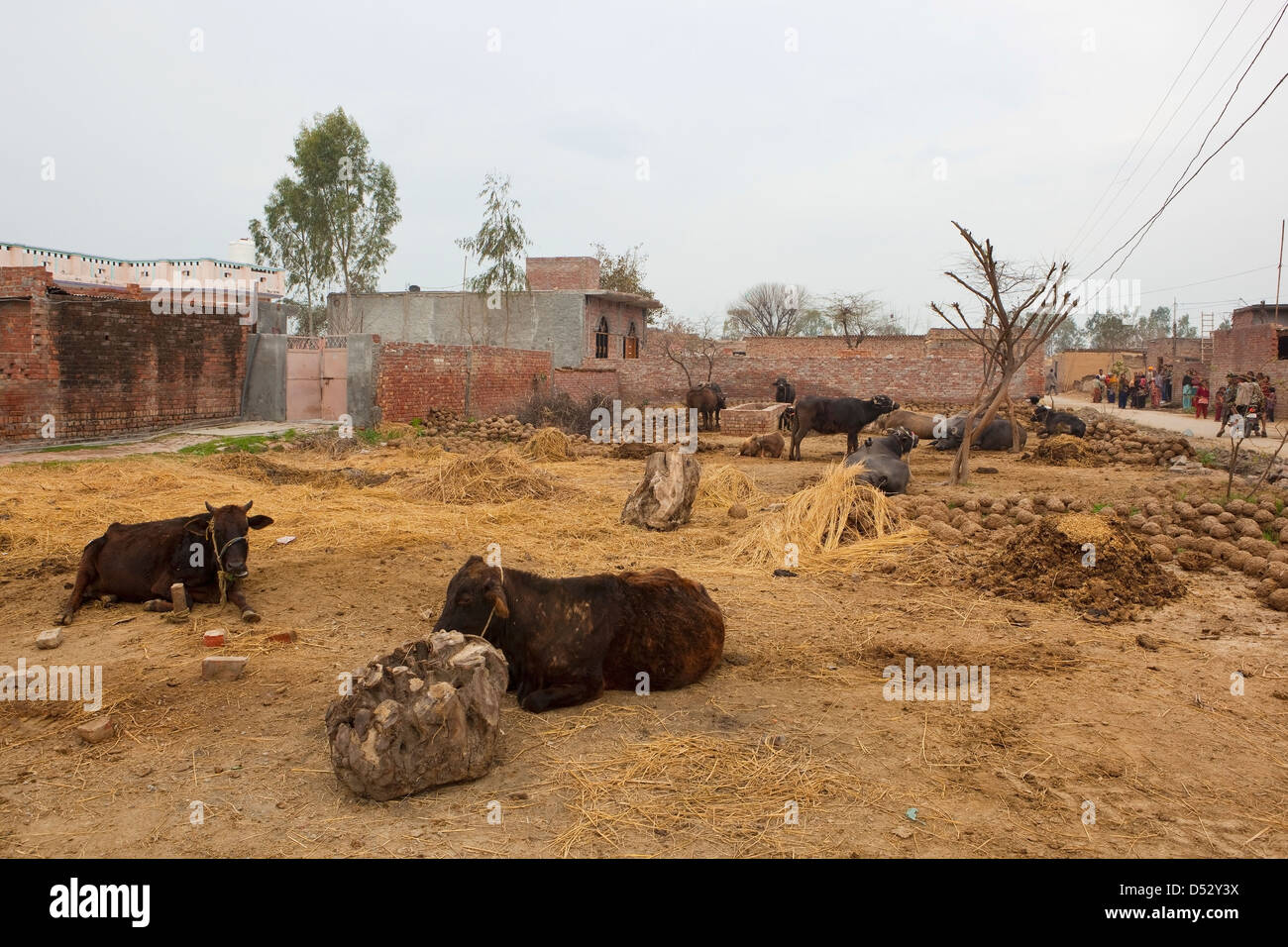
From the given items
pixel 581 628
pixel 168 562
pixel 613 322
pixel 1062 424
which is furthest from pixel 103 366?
pixel 613 322

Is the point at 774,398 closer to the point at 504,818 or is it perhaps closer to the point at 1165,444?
the point at 1165,444

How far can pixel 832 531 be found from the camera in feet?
28.7

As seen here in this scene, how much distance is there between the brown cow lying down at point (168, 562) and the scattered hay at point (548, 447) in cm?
983

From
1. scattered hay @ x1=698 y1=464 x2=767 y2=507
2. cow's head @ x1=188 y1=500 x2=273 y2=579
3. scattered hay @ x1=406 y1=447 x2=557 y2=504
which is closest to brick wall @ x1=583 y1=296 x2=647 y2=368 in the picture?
scattered hay @ x1=406 y1=447 x2=557 y2=504

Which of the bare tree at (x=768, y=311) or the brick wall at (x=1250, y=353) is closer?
the brick wall at (x=1250, y=353)

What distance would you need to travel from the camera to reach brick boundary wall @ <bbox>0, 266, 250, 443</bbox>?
15.0 meters

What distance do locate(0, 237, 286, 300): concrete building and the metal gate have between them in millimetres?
4869

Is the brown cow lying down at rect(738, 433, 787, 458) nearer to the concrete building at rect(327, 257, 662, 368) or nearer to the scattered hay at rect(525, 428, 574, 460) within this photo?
the scattered hay at rect(525, 428, 574, 460)

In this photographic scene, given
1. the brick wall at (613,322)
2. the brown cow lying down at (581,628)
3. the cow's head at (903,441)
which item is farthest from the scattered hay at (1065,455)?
the brick wall at (613,322)

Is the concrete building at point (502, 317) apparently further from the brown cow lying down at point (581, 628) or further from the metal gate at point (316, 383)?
the brown cow lying down at point (581, 628)

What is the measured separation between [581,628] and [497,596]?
540mm

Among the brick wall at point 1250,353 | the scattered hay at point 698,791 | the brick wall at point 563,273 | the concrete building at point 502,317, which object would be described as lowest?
the scattered hay at point 698,791

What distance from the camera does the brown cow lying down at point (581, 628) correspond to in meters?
4.83

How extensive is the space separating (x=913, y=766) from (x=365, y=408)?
17.4m
